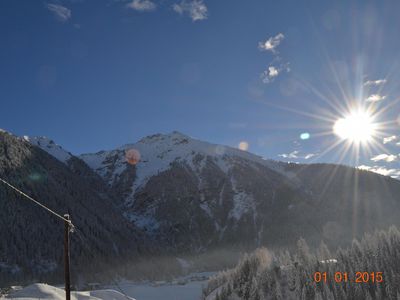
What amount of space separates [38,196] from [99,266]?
45766mm

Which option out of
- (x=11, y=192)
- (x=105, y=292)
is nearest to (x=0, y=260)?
(x=11, y=192)

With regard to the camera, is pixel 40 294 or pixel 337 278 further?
pixel 337 278

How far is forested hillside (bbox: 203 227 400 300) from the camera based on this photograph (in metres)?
56.7

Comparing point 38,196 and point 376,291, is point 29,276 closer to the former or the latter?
point 38,196

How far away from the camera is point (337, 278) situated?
61.4m

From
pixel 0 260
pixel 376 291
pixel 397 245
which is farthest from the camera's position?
pixel 0 260

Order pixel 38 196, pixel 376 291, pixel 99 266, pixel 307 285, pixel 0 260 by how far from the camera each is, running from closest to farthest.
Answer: pixel 376 291 < pixel 307 285 < pixel 0 260 < pixel 99 266 < pixel 38 196

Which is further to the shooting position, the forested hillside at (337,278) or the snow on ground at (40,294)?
the snow on ground at (40,294)

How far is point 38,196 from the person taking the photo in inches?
7795

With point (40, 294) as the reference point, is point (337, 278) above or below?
below

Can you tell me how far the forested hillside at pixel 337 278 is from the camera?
186ft

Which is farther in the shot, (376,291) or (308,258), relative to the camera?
(308,258)

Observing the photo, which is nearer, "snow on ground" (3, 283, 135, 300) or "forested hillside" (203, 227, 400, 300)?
"forested hillside" (203, 227, 400, 300)

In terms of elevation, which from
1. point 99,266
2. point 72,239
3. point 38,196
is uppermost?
point 38,196
